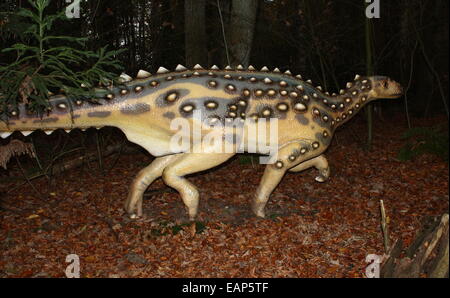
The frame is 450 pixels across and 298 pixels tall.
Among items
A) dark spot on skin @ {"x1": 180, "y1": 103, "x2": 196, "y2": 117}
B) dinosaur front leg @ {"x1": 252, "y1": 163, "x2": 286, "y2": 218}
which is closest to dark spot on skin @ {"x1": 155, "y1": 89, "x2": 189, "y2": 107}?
dark spot on skin @ {"x1": 180, "y1": 103, "x2": 196, "y2": 117}

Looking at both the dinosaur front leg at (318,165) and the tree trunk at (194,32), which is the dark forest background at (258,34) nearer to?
the tree trunk at (194,32)

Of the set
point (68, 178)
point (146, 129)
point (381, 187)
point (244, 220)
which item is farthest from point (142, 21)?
point (381, 187)

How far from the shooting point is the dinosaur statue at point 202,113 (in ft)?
14.2

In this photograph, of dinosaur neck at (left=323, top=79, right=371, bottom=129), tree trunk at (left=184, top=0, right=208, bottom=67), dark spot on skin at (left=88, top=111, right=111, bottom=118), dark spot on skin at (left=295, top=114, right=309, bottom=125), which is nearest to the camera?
dark spot on skin at (left=88, top=111, right=111, bottom=118)

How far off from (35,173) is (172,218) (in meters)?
2.77

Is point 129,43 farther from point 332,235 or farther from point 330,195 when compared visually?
point 332,235

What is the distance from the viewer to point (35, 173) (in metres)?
6.50

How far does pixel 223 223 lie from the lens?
5016 millimetres

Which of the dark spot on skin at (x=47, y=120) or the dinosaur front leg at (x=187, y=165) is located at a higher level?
the dark spot on skin at (x=47, y=120)

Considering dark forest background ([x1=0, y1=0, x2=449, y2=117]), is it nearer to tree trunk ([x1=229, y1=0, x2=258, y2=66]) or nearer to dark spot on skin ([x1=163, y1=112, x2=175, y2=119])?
tree trunk ([x1=229, y1=0, x2=258, y2=66])

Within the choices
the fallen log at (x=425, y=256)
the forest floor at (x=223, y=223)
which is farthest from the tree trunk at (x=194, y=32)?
the fallen log at (x=425, y=256)

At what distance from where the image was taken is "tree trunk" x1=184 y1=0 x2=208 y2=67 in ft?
23.2

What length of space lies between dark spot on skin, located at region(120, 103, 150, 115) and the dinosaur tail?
17 cm

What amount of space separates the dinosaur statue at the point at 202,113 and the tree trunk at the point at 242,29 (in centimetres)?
217
